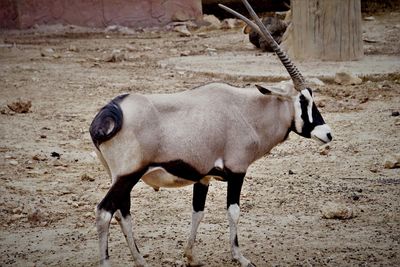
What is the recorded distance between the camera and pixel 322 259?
4730 mm

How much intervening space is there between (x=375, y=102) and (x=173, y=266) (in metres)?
4.52

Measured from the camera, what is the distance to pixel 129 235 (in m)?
4.46

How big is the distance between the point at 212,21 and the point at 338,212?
12.0 metres

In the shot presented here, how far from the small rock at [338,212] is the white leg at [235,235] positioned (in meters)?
0.98

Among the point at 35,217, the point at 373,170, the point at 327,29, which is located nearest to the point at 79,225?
the point at 35,217

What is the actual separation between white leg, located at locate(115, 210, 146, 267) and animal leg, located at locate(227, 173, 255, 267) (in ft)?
1.73

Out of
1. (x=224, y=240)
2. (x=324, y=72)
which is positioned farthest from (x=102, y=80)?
(x=224, y=240)

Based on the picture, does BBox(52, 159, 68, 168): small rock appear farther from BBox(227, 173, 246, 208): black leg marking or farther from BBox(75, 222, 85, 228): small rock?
BBox(227, 173, 246, 208): black leg marking

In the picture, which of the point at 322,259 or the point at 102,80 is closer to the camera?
the point at 322,259

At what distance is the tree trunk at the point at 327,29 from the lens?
10.2 meters

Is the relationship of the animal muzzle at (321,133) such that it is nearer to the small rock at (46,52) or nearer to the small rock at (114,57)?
the small rock at (114,57)

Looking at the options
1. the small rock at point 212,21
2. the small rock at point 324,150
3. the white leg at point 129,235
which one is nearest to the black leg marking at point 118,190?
the white leg at point 129,235

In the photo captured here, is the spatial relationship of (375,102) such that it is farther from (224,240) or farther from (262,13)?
(262,13)

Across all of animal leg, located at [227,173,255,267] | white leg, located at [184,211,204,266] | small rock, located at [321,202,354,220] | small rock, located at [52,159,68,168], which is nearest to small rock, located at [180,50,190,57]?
small rock, located at [52,159,68,168]
